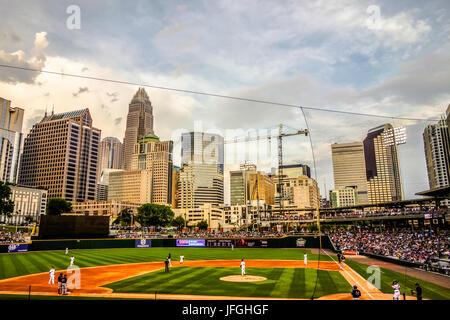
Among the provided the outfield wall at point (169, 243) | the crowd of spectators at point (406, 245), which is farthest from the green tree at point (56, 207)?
the crowd of spectators at point (406, 245)

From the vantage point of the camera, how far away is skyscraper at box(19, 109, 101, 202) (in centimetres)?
17238

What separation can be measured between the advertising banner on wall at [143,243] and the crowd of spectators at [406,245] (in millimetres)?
35665

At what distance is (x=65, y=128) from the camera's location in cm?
17362

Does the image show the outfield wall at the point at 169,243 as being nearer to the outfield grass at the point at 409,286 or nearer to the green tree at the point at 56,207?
the outfield grass at the point at 409,286

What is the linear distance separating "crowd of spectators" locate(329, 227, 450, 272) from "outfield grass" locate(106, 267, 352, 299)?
11479mm

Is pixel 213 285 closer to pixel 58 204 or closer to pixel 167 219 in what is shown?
pixel 167 219

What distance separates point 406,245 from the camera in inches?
1587

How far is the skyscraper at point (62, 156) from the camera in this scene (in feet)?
566

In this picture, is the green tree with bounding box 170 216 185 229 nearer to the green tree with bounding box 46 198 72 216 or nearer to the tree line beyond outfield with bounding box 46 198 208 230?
the tree line beyond outfield with bounding box 46 198 208 230

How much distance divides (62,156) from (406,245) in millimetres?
175304

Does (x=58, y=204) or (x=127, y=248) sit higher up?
(x=58, y=204)
